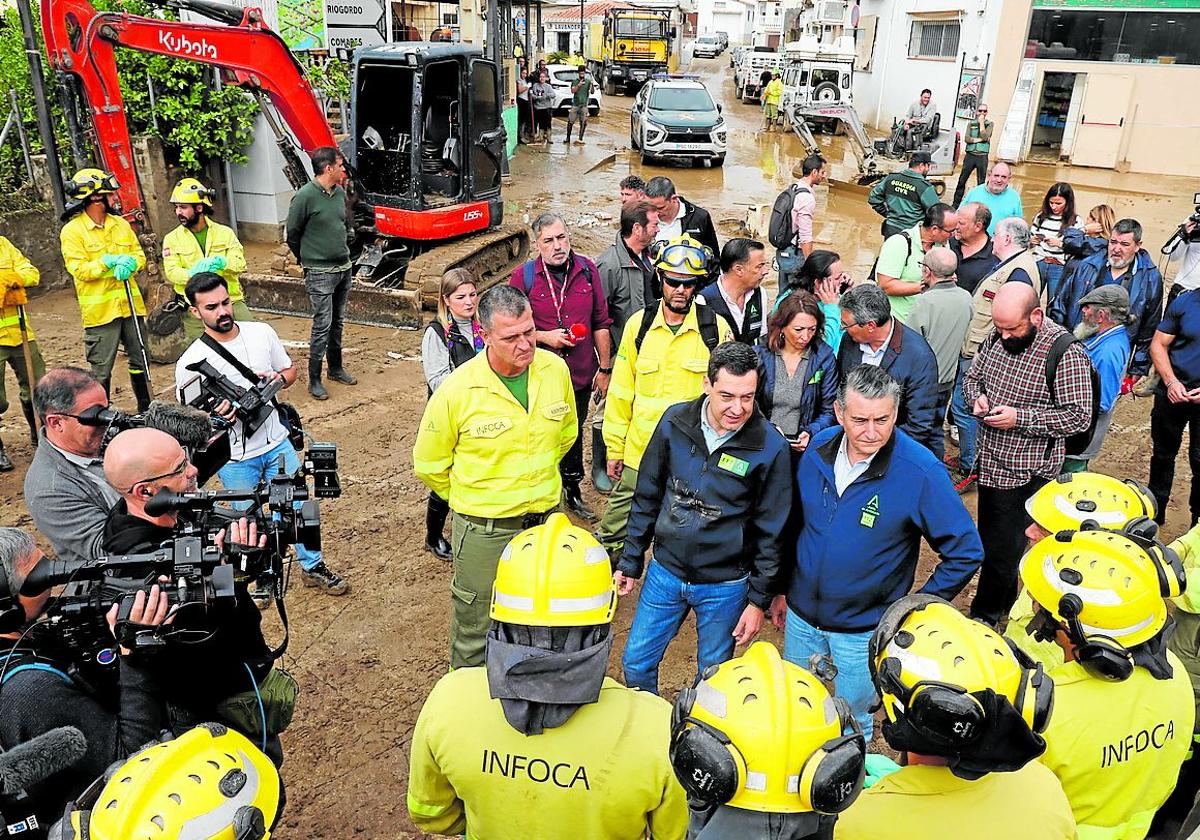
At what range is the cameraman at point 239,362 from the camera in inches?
176

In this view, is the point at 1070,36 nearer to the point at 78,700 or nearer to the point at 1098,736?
the point at 1098,736

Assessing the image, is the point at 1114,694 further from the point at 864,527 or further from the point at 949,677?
the point at 864,527

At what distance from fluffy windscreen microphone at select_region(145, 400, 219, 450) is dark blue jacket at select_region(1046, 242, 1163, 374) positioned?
Result: 5.58 meters

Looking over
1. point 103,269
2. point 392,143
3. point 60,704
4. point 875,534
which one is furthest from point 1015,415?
point 392,143

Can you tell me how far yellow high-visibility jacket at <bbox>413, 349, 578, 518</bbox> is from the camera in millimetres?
3729

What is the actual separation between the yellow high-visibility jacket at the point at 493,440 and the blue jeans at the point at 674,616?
667mm

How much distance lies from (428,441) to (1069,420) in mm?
3079

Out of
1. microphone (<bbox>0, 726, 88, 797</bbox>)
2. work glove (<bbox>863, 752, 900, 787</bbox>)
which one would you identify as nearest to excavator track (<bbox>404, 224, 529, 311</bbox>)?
microphone (<bbox>0, 726, 88, 797</bbox>)

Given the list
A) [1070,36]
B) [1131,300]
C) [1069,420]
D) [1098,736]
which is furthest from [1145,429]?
[1070,36]

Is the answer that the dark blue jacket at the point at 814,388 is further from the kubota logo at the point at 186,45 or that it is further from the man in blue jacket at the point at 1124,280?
the kubota logo at the point at 186,45

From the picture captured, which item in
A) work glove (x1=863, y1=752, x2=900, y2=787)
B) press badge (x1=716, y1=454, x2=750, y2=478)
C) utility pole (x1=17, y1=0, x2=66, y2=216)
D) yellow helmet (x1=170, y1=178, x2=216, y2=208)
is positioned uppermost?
utility pole (x1=17, y1=0, x2=66, y2=216)

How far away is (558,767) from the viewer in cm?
203

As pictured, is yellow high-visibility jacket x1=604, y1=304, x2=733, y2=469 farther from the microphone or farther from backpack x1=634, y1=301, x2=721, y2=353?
the microphone

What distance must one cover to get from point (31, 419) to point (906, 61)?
81.1ft
